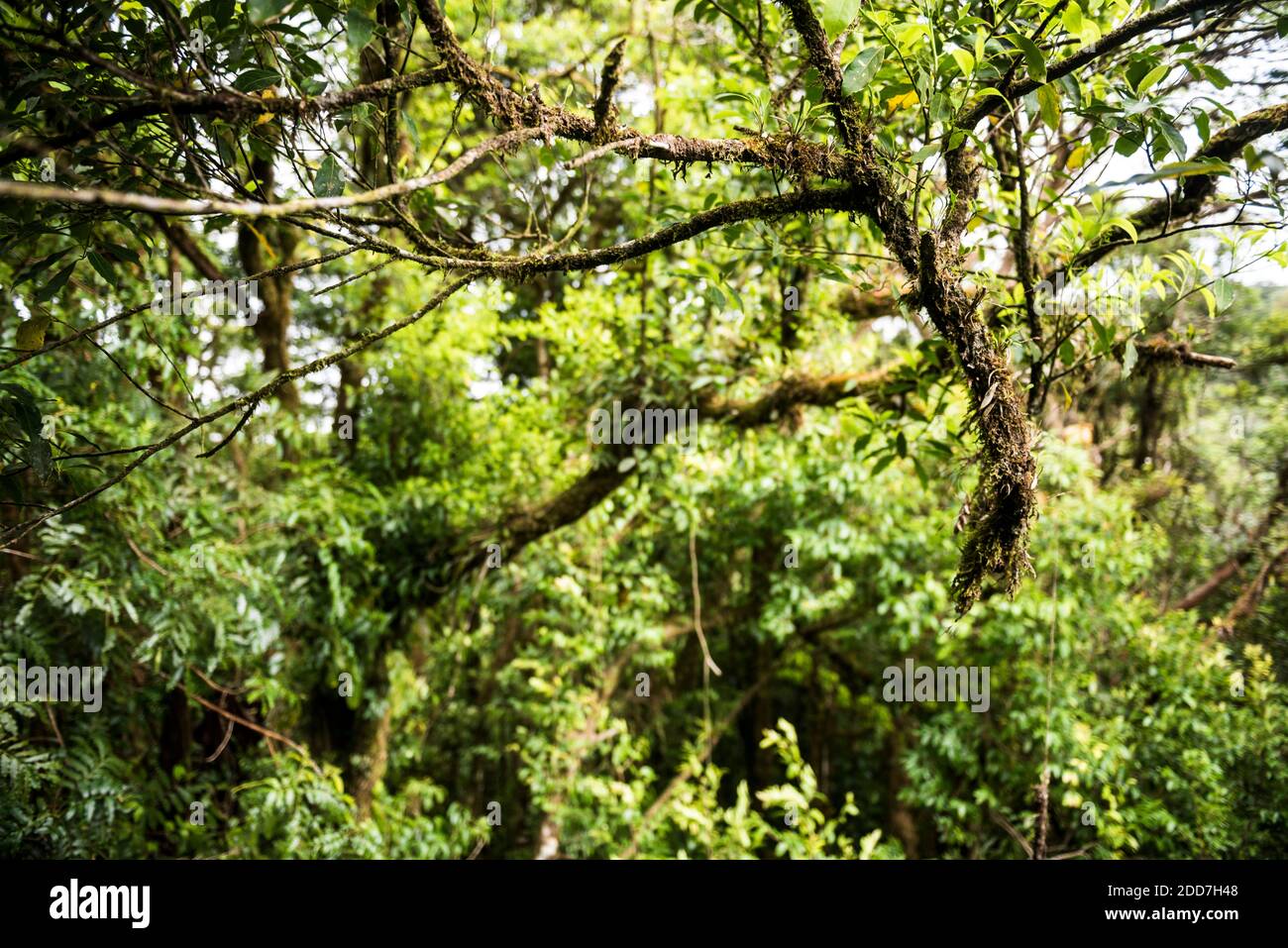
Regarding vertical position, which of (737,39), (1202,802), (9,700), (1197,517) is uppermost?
(737,39)

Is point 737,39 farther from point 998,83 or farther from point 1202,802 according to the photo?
point 1202,802

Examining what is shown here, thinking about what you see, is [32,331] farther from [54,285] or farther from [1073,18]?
[1073,18]

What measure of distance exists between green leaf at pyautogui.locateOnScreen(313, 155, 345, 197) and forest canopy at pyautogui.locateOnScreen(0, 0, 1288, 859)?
2 centimetres

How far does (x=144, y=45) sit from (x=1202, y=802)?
18.1ft

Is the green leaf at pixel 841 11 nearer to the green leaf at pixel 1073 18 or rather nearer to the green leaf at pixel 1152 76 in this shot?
the green leaf at pixel 1073 18

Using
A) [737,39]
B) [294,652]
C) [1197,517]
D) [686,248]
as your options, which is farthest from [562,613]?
[1197,517]

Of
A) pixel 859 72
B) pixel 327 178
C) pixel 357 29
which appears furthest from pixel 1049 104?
pixel 327 178

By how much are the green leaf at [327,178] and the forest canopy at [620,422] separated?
2 centimetres

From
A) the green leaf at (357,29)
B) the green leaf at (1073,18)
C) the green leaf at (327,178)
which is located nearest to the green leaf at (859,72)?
the green leaf at (1073,18)

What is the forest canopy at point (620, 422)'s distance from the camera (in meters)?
1.44

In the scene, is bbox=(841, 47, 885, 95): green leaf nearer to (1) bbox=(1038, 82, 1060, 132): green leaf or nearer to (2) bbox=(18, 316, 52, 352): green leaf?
(1) bbox=(1038, 82, 1060, 132): green leaf

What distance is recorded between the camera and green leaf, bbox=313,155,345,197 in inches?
53.7

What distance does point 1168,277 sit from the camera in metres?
1.66

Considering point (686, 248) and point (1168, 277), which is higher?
point (686, 248)
